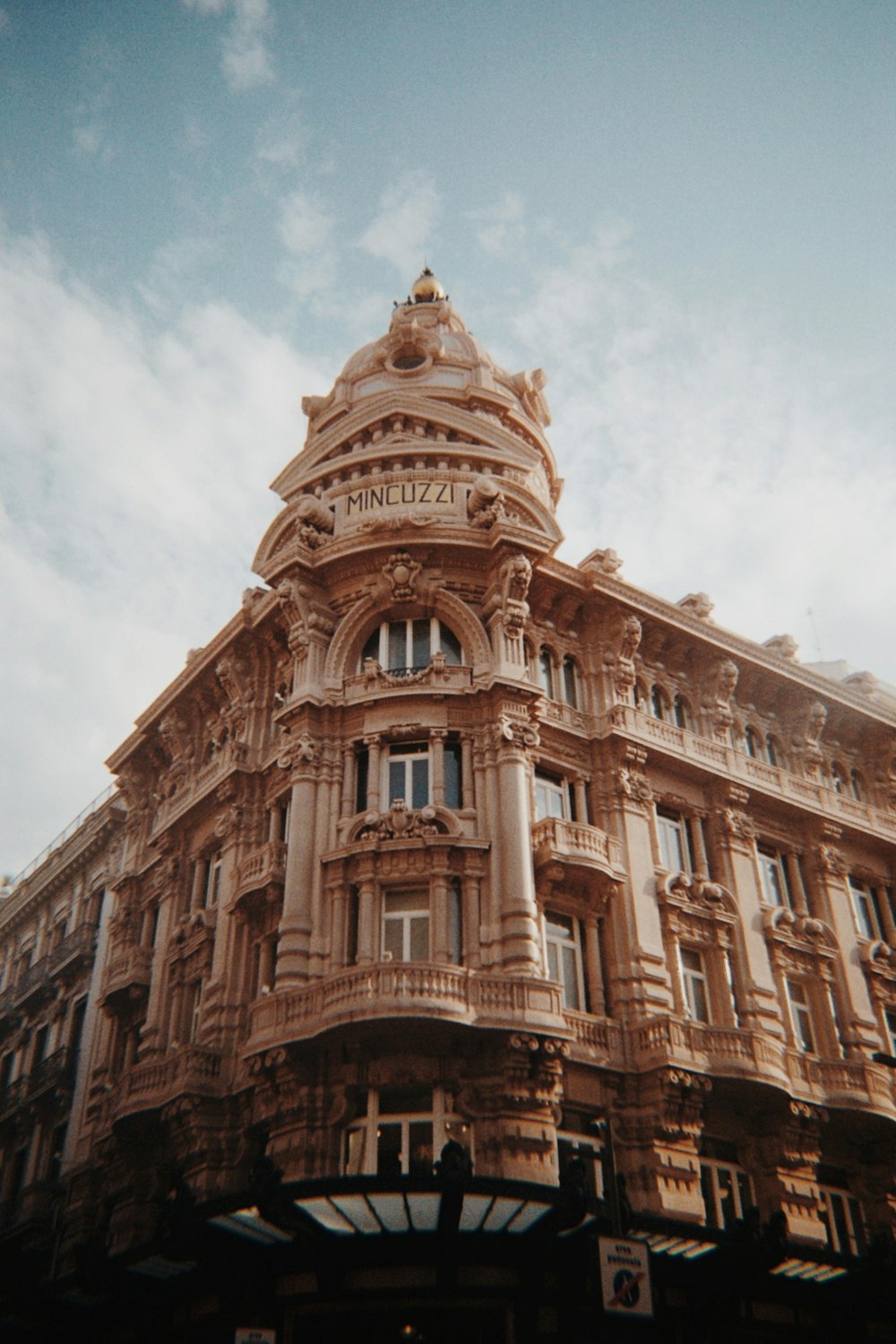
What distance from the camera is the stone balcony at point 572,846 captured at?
29047 millimetres

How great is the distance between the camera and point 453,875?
93.4 feet

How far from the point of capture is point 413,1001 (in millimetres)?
25172

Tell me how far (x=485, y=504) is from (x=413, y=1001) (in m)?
14.3

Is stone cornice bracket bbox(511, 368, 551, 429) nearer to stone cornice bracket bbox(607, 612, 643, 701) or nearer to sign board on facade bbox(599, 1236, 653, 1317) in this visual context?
stone cornice bracket bbox(607, 612, 643, 701)

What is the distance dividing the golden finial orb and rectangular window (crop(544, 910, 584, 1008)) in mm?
27271

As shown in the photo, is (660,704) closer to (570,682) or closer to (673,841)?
(570,682)

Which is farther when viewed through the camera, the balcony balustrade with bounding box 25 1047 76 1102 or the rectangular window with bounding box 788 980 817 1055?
the balcony balustrade with bounding box 25 1047 76 1102

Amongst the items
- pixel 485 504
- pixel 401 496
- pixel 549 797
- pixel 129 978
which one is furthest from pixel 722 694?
pixel 129 978

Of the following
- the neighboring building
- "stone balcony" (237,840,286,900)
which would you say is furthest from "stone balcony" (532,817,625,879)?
"stone balcony" (237,840,286,900)

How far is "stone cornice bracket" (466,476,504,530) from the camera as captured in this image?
33375 mm

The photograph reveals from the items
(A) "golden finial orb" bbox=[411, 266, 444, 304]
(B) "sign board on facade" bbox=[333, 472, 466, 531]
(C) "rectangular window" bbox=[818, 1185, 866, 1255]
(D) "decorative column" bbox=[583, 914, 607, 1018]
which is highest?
(A) "golden finial orb" bbox=[411, 266, 444, 304]

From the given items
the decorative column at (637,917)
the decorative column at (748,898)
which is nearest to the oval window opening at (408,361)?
the decorative column at (637,917)

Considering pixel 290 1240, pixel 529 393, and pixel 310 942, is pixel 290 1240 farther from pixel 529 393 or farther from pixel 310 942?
pixel 529 393

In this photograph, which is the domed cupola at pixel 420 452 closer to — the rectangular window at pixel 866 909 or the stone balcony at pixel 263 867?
the stone balcony at pixel 263 867
